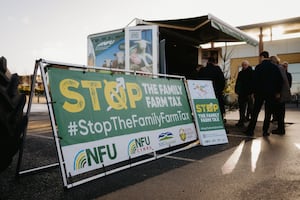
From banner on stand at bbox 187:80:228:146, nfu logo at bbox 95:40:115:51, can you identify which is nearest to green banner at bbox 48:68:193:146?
banner on stand at bbox 187:80:228:146

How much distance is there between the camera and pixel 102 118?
3.90 m

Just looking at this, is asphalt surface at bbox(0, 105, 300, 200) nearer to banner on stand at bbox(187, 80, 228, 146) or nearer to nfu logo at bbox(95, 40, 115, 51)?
banner on stand at bbox(187, 80, 228, 146)

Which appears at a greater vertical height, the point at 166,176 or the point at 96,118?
the point at 96,118

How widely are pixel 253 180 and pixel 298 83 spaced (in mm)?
30633

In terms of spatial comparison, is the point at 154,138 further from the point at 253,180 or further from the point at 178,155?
the point at 253,180

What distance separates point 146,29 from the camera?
24.0 ft

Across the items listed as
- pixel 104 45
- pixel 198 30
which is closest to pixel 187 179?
pixel 104 45

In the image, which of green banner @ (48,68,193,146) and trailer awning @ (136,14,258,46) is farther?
trailer awning @ (136,14,258,46)

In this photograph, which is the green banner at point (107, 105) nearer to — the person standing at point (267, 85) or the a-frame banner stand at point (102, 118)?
the a-frame banner stand at point (102, 118)

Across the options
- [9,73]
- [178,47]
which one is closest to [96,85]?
[9,73]

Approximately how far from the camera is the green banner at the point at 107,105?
11.4 feet

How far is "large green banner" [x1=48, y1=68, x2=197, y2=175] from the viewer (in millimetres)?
3445

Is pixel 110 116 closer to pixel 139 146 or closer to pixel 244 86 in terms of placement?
pixel 139 146

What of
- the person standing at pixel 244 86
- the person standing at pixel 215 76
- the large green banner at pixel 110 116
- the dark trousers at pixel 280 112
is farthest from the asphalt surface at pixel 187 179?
the person standing at pixel 244 86
